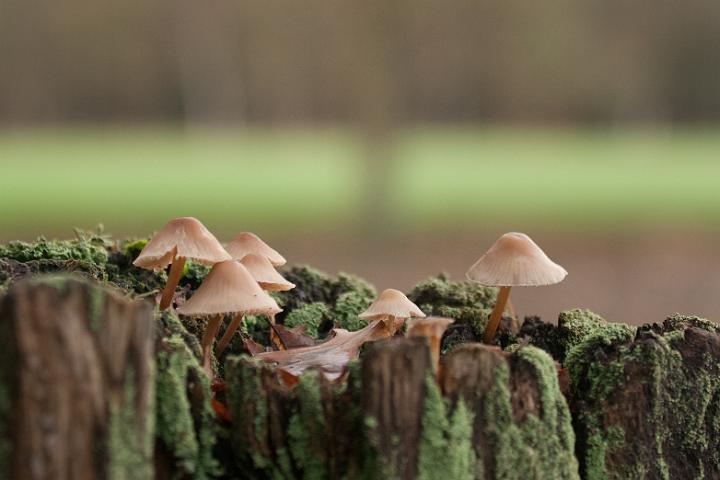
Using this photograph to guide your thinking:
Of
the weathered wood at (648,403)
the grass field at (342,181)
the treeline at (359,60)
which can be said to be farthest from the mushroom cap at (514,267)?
the grass field at (342,181)

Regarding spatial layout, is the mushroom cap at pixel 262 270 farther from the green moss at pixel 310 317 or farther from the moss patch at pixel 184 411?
the moss patch at pixel 184 411

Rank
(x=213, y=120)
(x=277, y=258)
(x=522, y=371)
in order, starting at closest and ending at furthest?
(x=522, y=371)
(x=277, y=258)
(x=213, y=120)

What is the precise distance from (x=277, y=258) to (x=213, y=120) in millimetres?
42867

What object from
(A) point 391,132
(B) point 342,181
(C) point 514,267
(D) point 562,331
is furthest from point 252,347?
(B) point 342,181

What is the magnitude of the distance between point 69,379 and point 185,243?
77 centimetres

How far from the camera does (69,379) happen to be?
52.8 inches

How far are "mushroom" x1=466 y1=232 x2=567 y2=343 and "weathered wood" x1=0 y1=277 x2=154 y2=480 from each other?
3.45 feet

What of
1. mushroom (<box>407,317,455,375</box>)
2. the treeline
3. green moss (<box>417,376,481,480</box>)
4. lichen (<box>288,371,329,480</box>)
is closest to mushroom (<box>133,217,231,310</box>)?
lichen (<box>288,371,329,480</box>)

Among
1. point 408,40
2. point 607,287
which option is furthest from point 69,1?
point 607,287

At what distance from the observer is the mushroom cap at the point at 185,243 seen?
2.06m

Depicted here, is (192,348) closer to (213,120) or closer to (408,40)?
(408,40)

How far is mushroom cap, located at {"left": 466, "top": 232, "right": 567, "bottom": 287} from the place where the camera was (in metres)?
2.16

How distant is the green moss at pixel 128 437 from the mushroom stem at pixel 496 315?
1.18 m

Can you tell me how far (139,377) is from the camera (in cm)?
140
